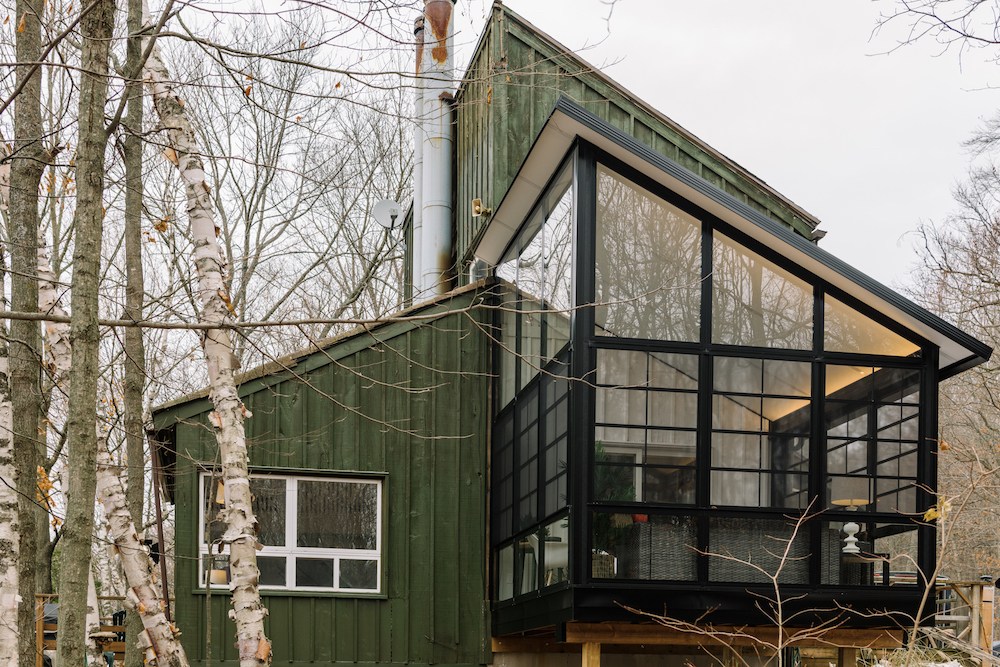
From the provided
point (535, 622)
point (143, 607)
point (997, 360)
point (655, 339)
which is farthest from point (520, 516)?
point (997, 360)

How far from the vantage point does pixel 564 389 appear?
8.53 m

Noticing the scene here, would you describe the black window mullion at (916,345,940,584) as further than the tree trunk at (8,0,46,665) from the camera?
Yes

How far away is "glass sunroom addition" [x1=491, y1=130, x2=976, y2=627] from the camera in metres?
8.17

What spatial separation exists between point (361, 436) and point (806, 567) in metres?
5.20

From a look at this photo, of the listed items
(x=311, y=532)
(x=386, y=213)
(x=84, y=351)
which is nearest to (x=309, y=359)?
(x=311, y=532)

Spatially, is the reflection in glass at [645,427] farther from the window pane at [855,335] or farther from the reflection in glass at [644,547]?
the window pane at [855,335]

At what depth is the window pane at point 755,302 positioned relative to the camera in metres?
8.62

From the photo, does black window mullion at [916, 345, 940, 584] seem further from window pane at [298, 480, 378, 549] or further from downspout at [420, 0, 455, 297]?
downspout at [420, 0, 455, 297]

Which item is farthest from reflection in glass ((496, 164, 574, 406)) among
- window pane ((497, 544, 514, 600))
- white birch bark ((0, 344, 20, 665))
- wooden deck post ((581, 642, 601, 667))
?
white birch bark ((0, 344, 20, 665))

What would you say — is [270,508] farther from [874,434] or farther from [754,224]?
[874,434]

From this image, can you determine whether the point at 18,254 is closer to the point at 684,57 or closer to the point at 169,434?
the point at 169,434

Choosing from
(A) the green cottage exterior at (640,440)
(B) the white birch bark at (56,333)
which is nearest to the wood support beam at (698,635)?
(A) the green cottage exterior at (640,440)

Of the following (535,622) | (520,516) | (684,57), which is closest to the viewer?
(535,622)

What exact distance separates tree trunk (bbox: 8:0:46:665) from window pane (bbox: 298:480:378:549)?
4.02 meters
